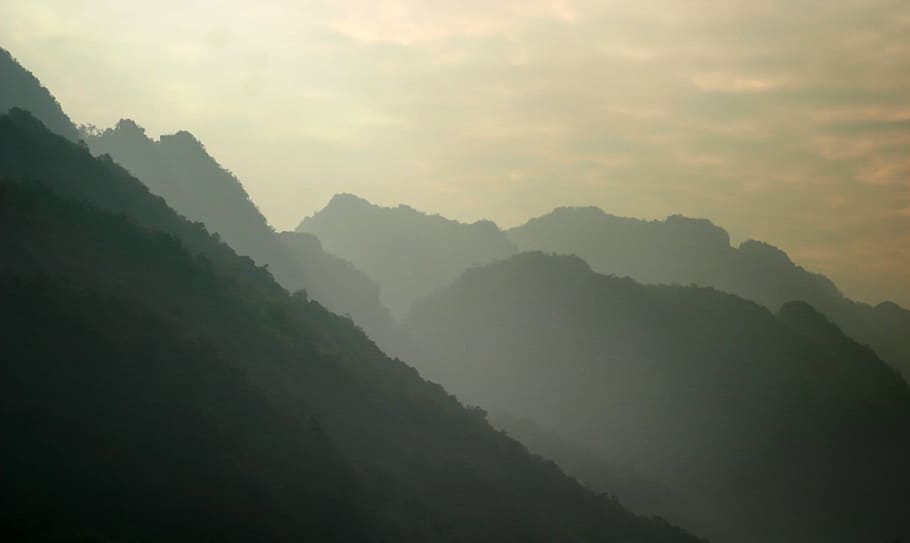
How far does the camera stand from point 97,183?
41219 mm

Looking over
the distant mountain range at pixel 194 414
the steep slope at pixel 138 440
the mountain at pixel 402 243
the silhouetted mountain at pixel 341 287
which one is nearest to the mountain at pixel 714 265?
the mountain at pixel 402 243

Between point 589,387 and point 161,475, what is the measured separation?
60.1 metres

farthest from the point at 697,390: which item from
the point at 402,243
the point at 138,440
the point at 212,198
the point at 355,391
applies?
the point at 402,243

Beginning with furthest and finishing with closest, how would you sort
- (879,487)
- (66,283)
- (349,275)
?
1. (349,275)
2. (879,487)
3. (66,283)

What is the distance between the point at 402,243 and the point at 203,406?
4763 inches

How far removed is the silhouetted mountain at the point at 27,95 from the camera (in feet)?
205

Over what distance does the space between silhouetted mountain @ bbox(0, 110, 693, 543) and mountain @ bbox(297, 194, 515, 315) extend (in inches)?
3578

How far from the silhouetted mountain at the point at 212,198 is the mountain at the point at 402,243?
42038 millimetres

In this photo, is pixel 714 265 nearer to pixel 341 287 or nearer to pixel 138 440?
pixel 341 287

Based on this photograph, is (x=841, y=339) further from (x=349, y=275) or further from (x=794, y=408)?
(x=349, y=275)

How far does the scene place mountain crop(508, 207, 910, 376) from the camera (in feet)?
471

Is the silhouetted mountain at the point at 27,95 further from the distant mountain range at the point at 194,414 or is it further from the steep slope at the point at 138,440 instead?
the steep slope at the point at 138,440

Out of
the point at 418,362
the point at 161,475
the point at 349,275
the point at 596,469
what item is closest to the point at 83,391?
the point at 161,475

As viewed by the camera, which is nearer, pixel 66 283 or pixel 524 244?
pixel 66 283
